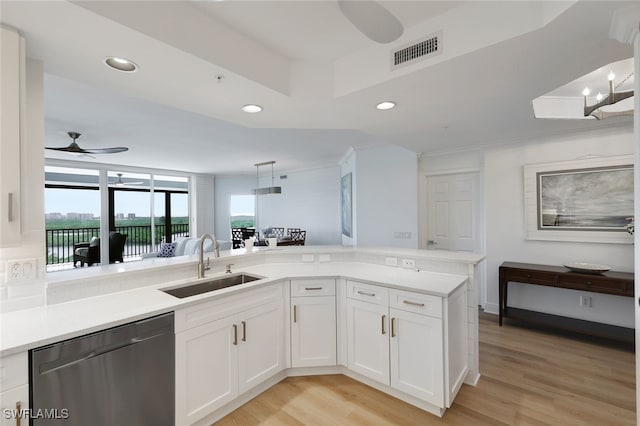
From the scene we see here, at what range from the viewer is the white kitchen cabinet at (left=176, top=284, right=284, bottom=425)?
176 cm

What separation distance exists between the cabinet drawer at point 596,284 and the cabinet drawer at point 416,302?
2250 millimetres

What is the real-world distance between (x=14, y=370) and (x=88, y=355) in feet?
0.81

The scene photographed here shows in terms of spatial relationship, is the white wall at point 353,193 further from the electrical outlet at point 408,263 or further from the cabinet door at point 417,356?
the cabinet door at point 417,356

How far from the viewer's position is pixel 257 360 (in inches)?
85.6

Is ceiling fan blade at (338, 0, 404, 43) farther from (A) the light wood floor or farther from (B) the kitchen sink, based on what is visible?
(A) the light wood floor

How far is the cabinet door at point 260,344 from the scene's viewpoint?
2.08m

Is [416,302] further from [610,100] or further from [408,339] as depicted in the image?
[610,100]

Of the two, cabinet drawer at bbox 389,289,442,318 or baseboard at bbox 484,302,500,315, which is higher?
cabinet drawer at bbox 389,289,442,318

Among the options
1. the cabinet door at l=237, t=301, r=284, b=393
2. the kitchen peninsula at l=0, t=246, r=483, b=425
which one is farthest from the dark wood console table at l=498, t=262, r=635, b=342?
the cabinet door at l=237, t=301, r=284, b=393

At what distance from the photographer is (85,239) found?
Result: 6.91 metres

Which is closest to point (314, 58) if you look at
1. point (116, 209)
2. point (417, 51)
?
point (417, 51)

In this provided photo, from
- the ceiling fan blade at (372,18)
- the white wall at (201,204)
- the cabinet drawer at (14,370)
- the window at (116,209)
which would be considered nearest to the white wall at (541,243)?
the ceiling fan blade at (372,18)

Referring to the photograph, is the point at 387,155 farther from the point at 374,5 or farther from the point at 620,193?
the point at 374,5

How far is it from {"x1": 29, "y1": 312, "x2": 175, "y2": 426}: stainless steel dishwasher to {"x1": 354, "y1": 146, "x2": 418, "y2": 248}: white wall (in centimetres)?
357
